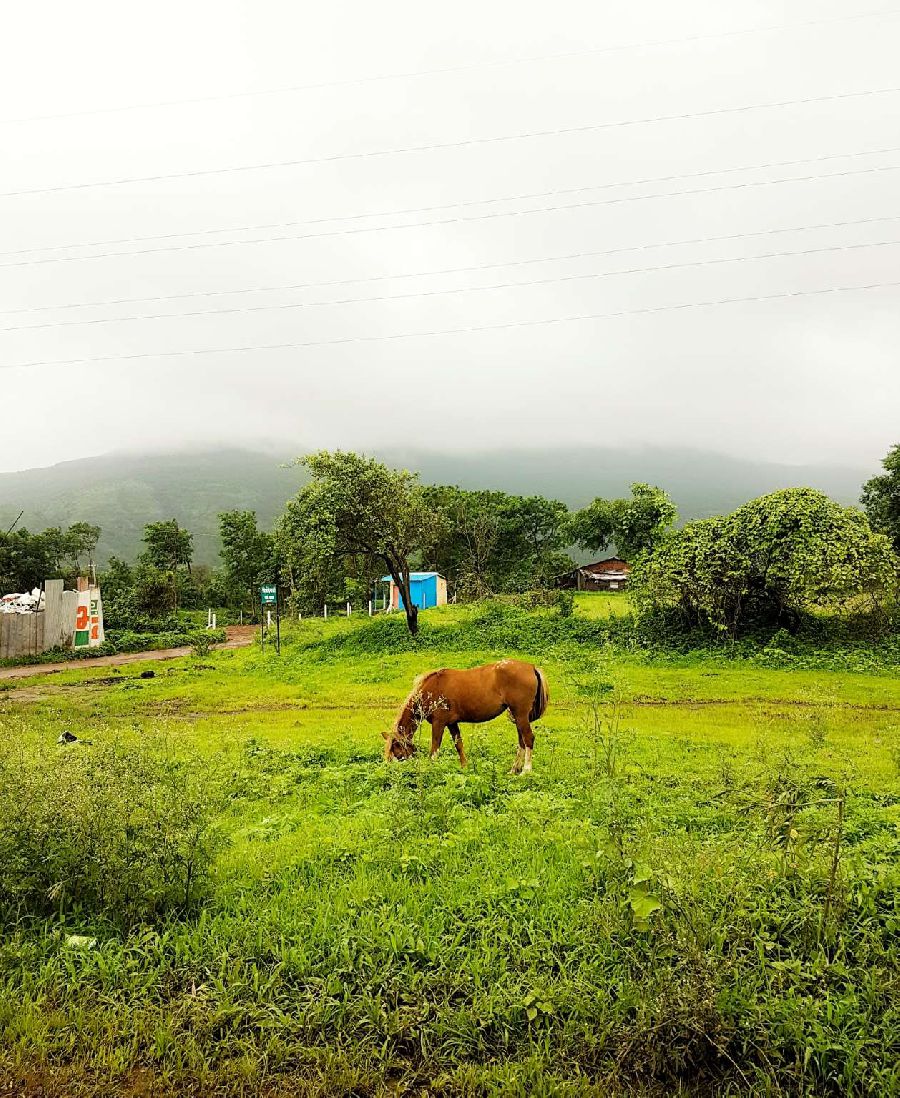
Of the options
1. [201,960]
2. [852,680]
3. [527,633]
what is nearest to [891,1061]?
[201,960]

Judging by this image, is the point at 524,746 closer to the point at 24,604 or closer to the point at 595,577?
the point at 24,604

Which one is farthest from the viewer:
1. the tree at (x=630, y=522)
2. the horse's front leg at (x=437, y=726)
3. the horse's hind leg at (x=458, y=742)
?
the tree at (x=630, y=522)

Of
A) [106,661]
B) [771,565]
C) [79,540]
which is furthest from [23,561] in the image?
[771,565]

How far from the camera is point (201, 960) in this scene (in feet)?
14.3

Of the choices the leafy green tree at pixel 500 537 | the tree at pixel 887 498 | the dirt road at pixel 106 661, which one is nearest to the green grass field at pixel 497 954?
the dirt road at pixel 106 661

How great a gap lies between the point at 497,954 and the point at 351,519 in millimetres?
20065

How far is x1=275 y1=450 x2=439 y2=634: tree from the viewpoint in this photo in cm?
2303

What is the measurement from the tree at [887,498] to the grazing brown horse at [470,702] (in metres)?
30.9

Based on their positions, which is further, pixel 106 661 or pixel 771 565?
pixel 106 661

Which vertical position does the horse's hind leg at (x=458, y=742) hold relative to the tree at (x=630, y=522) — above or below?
below

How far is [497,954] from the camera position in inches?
169

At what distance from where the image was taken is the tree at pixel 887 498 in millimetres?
32622

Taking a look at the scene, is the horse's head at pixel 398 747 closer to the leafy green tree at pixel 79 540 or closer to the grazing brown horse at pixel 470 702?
the grazing brown horse at pixel 470 702

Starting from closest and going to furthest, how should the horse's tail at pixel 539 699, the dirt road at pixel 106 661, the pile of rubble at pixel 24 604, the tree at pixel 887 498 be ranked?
the horse's tail at pixel 539 699
the dirt road at pixel 106 661
the pile of rubble at pixel 24 604
the tree at pixel 887 498
